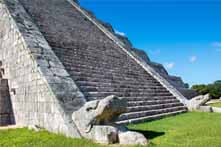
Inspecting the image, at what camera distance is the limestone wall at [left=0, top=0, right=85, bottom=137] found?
5.36 meters

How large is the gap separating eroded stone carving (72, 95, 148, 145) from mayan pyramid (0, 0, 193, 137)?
243 millimetres

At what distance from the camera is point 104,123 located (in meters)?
4.87

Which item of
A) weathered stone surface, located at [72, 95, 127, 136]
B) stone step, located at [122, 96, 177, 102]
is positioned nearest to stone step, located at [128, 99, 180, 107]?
stone step, located at [122, 96, 177, 102]

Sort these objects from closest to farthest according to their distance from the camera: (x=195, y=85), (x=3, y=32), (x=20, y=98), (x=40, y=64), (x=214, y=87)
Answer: (x=40, y=64)
(x=20, y=98)
(x=3, y=32)
(x=214, y=87)
(x=195, y=85)

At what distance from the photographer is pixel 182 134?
213 inches

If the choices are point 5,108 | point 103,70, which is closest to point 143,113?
point 103,70

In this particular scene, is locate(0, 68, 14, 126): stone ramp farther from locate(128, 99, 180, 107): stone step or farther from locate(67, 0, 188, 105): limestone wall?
locate(67, 0, 188, 105): limestone wall

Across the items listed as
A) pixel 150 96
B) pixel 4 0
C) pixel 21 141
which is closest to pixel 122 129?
pixel 21 141

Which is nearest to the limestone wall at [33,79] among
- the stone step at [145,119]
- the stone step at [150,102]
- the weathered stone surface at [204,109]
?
the stone step at [145,119]

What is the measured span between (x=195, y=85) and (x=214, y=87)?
8.97 ft

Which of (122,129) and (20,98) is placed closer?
(122,129)

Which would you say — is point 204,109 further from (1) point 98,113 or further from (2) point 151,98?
(1) point 98,113

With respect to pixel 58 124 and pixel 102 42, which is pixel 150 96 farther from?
pixel 58 124

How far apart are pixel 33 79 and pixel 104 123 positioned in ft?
7.82
